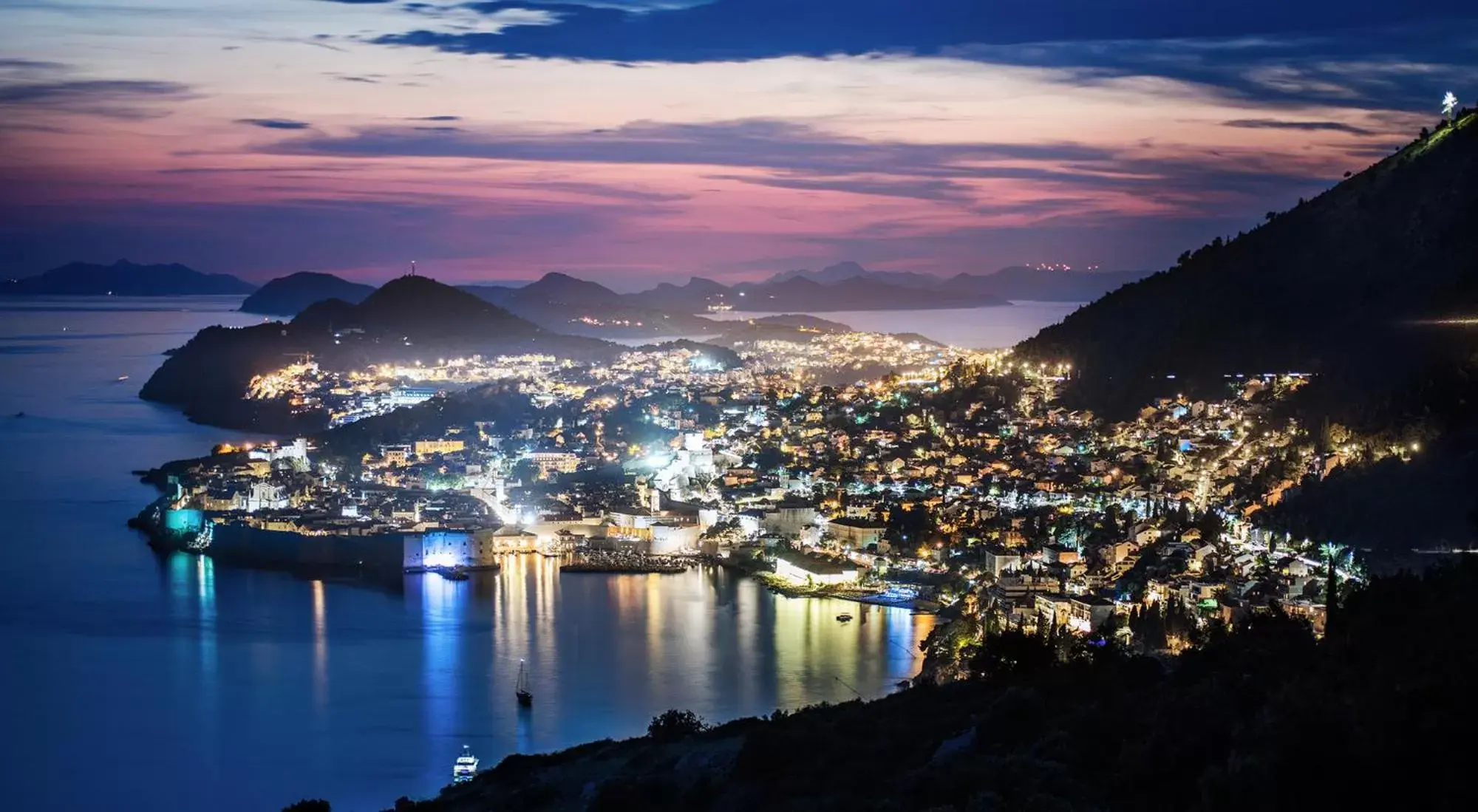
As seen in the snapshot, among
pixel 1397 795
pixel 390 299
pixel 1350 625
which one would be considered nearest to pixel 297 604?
pixel 1350 625

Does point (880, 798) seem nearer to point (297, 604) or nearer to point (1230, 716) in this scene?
point (1230, 716)

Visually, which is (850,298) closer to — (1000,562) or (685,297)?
(685,297)

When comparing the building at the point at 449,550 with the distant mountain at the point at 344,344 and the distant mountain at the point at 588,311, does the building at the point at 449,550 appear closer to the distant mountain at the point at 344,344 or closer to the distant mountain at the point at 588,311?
the distant mountain at the point at 344,344

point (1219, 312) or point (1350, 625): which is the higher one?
point (1219, 312)

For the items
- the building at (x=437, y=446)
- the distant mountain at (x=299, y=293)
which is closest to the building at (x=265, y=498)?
the building at (x=437, y=446)

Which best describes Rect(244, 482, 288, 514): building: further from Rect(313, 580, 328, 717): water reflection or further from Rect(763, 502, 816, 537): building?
Rect(763, 502, 816, 537): building

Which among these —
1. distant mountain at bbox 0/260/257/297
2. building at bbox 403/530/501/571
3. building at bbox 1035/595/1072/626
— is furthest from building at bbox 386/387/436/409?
distant mountain at bbox 0/260/257/297

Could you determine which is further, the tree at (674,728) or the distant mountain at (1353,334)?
the distant mountain at (1353,334)
